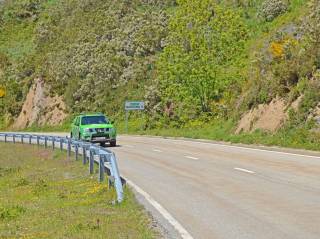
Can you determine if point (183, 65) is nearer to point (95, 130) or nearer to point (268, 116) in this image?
point (268, 116)

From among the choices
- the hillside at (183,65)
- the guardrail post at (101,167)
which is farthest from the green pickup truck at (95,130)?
the guardrail post at (101,167)

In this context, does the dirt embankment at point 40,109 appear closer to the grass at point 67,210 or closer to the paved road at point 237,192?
the paved road at point 237,192

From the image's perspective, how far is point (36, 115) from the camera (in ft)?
248

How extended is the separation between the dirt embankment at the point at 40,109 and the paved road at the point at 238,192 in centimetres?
4885

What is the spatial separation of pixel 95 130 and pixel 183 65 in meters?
13.0

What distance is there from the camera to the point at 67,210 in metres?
12.9

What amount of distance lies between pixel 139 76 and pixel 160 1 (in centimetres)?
1952

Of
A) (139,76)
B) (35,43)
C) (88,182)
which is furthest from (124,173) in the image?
(35,43)

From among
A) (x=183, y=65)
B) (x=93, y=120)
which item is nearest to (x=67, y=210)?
(x=93, y=120)

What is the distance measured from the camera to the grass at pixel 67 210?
9914 millimetres

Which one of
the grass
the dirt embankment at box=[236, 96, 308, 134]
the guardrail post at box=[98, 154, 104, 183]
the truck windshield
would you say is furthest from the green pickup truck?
the guardrail post at box=[98, 154, 104, 183]

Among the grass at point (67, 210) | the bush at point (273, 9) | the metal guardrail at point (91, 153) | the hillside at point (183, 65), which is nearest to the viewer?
the grass at point (67, 210)

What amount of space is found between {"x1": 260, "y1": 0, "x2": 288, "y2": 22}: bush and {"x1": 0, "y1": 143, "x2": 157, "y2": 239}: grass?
125 feet

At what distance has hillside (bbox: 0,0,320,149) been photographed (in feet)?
111
